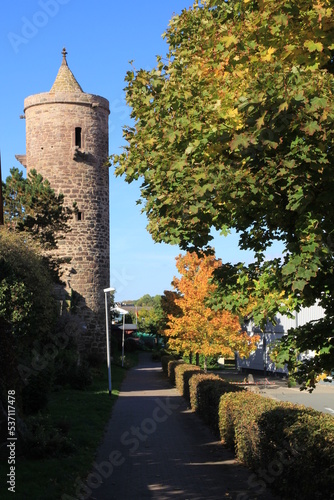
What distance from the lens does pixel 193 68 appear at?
9.47 metres

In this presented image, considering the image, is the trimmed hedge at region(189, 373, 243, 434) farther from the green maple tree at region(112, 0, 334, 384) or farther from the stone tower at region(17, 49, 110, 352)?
the stone tower at region(17, 49, 110, 352)

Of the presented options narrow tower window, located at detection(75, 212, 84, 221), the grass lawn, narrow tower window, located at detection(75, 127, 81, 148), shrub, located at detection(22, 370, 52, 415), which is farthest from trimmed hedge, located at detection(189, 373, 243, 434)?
narrow tower window, located at detection(75, 127, 81, 148)

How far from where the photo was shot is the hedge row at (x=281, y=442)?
9.10 m

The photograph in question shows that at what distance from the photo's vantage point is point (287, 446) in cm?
1027

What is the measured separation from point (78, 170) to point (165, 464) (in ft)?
91.9

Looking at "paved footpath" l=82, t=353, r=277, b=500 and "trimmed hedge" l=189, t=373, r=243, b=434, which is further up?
"trimmed hedge" l=189, t=373, r=243, b=434

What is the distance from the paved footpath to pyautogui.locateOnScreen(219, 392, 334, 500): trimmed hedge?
0.48 meters

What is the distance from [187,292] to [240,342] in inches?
152

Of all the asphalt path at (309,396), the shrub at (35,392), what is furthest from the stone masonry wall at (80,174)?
the shrub at (35,392)

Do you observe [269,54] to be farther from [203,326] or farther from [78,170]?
[78,170]

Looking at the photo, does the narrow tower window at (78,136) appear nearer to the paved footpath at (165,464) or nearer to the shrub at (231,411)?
the paved footpath at (165,464)

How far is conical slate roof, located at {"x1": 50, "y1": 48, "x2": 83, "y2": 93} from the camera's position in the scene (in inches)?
1590

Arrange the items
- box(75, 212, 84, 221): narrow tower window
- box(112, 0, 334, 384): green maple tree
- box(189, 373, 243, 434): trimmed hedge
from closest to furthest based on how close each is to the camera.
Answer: box(112, 0, 334, 384): green maple tree → box(189, 373, 243, 434): trimmed hedge → box(75, 212, 84, 221): narrow tower window

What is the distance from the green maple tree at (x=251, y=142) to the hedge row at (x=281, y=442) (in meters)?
1.15
